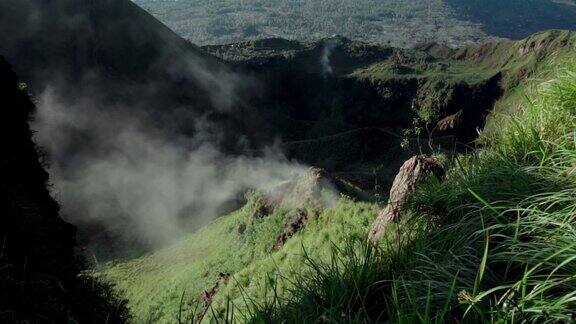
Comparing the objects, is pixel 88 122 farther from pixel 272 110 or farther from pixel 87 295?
pixel 87 295

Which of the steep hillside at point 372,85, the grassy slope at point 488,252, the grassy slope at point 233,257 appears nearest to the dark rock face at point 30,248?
the grassy slope at point 233,257

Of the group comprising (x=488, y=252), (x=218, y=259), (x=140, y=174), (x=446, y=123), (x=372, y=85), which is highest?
(x=372, y=85)

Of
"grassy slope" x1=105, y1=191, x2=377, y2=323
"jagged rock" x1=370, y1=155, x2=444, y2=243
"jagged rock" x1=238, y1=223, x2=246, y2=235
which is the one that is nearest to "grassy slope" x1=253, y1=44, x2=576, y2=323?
"jagged rock" x1=370, y1=155, x2=444, y2=243

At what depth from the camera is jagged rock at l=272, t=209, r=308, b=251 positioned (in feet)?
53.6

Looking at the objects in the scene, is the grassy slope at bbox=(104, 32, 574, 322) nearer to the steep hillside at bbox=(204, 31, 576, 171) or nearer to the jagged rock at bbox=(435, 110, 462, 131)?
the jagged rock at bbox=(435, 110, 462, 131)

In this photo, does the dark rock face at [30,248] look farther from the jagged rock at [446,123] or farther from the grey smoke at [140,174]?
the grey smoke at [140,174]

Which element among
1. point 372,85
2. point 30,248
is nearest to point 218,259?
point 30,248

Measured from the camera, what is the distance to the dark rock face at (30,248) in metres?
5.62

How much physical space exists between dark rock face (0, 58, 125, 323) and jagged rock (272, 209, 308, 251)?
6724 millimetres

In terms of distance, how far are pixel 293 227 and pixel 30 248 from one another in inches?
370

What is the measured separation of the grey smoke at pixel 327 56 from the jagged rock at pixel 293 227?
349ft

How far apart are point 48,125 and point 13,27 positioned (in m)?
20.6

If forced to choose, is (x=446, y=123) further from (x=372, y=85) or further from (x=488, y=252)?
(x=372, y=85)

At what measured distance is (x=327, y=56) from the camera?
5285 inches
